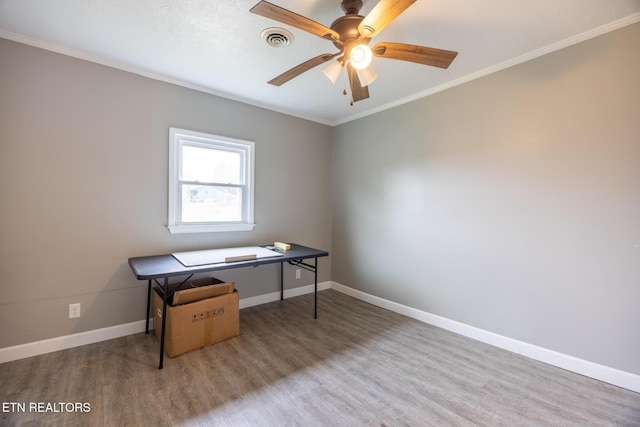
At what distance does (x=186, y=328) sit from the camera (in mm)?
2285

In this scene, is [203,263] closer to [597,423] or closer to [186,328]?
[186,328]

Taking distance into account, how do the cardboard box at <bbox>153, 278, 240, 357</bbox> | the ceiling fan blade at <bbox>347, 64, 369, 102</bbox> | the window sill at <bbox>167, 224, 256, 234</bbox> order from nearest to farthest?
the ceiling fan blade at <bbox>347, 64, 369, 102</bbox>
the cardboard box at <bbox>153, 278, 240, 357</bbox>
the window sill at <bbox>167, 224, 256, 234</bbox>

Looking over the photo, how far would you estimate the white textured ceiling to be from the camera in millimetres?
1756

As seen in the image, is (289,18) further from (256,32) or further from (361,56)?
(256,32)

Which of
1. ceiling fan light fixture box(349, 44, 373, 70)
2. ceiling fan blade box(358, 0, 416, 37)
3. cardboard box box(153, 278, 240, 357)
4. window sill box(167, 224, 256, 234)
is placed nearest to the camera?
ceiling fan blade box(358, 0, 416, 37)

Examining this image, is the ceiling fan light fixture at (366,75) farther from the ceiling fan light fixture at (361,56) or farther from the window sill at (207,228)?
the window sill at (207,228)

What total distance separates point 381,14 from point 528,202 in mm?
1942

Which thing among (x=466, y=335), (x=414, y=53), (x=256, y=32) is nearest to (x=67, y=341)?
(x=256, y=32)

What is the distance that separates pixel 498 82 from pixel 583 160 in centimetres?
95

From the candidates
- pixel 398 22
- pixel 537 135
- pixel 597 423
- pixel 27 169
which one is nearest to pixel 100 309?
pixel 27 169

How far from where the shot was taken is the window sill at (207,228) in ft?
9.21

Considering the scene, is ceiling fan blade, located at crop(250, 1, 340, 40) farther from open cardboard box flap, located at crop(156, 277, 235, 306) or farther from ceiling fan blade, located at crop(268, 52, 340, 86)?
open cardboard box flap, located at crop(156, 277, 235, 306)

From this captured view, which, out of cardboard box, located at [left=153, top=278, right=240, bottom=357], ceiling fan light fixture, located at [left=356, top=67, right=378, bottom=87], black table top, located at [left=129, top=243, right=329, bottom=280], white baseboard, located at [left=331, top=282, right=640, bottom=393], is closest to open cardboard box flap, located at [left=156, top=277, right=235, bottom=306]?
cardboard box, located at [left=153, top=278, right=240, bottom=357]

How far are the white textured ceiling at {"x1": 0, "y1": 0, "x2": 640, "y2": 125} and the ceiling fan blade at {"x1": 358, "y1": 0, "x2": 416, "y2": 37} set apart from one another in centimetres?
34
